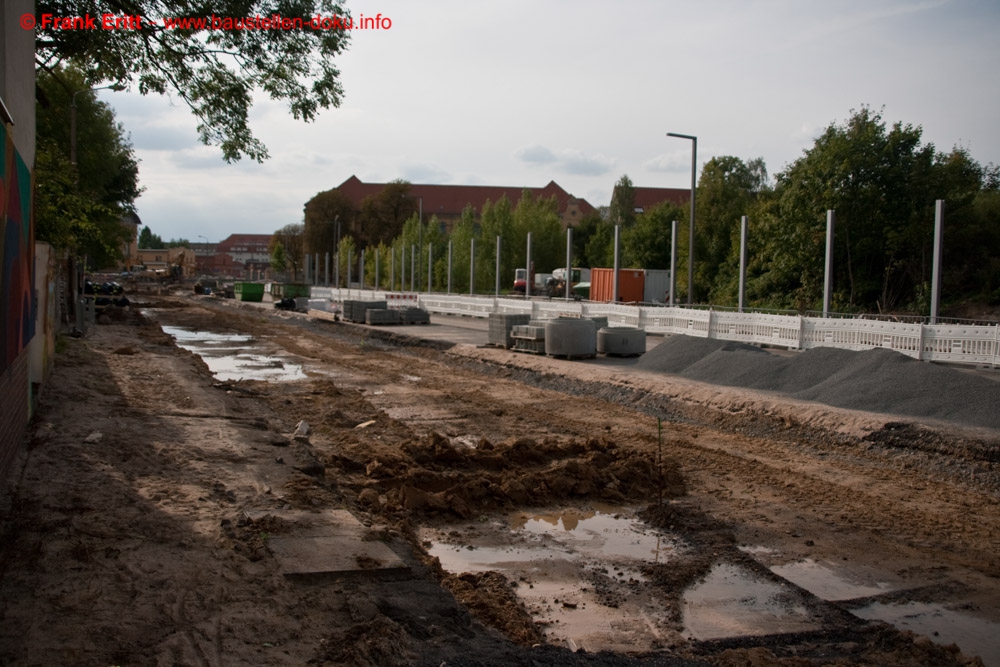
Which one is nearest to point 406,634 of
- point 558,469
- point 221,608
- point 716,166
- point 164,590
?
Result: point 221,608

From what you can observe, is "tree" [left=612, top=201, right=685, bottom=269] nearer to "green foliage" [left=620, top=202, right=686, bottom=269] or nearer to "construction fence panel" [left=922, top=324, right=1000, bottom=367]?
"green foliage" [left=620, top=202, right=686, bottom=269]

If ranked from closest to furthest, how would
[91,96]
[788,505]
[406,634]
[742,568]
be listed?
1. [406,634]
2. [742,568]
3. [788,505]
4. [91,96]

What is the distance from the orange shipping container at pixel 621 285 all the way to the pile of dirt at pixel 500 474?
43.3 meters

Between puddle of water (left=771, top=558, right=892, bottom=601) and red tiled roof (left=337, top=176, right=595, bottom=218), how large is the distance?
501ft

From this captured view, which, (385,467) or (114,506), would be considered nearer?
(114,506)

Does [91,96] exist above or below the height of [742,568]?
above

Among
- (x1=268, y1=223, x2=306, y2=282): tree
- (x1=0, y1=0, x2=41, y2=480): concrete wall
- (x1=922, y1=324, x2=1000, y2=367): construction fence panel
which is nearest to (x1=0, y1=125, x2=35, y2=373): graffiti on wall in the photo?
(x1=0, y1=0, x2=41, y2=480): concrete wall

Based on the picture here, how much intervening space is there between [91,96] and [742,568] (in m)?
40.5

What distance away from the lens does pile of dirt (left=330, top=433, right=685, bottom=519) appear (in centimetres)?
866

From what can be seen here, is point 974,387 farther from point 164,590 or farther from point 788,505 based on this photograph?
point 164,590

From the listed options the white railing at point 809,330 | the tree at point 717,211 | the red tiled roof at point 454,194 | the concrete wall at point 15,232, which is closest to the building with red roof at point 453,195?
the red tiled roof at point 454,194

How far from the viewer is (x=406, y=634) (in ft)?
16.1

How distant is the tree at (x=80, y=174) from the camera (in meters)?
15.0

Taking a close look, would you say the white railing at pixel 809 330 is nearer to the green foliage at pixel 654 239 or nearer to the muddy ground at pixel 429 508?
the muddy ground at pixel 429 508
